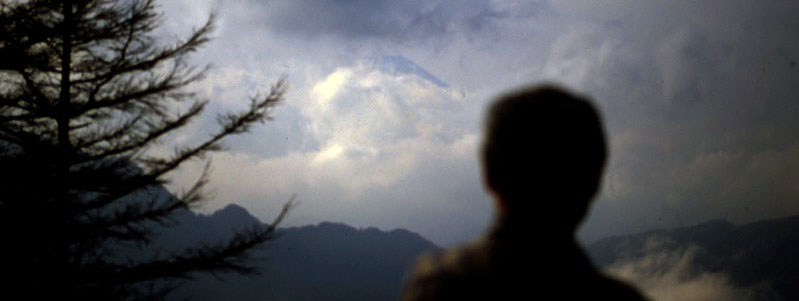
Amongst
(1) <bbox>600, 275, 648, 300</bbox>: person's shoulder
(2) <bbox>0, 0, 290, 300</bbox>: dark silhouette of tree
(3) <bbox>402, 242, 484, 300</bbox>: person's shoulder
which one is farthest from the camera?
(2) <bbox>0, 0, 290, 300</bbox>: dark silhouette of tree

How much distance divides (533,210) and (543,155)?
13cm

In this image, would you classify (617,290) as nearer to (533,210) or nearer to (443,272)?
(533,210)

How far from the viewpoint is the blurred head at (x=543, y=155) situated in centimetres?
93

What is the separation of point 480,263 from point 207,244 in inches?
230

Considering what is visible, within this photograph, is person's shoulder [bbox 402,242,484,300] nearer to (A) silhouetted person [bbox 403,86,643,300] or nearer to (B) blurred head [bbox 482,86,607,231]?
(A) silhouetted person [bbox 403,86,643,300]

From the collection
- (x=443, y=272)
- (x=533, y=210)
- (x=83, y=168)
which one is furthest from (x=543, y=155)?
(x=83, y=168)

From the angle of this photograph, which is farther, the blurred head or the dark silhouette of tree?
the dark silhouette of tree

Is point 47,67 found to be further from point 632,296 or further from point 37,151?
point 632,296

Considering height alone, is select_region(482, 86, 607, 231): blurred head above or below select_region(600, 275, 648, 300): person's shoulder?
above

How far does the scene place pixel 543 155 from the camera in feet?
3.07

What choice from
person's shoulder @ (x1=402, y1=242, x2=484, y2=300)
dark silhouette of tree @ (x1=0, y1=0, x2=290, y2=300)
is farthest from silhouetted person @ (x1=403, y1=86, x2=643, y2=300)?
dark silhouette of tree @ (x1=0, y1=0, x2=290, y2=300)

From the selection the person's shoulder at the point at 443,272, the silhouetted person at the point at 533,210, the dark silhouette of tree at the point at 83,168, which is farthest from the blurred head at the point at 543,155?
the dark silhouette of tree at the point at 83,168

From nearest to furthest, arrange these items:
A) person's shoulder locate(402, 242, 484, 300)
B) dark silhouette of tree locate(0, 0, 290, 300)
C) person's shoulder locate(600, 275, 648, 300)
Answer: person's shoulder locate(402, 242, 484, 300), person's shoulder locate(600, 275, 648, 300), dark silhouette of tree locate(0, 0, 290, 300)

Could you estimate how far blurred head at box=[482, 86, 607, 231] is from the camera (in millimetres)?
934
